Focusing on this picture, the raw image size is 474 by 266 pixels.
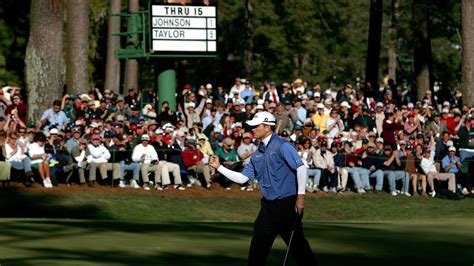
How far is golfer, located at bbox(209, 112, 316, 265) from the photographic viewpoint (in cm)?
1297

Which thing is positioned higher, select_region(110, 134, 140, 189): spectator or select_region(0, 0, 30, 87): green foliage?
select_region(0, 0, 30, 87): green foliage

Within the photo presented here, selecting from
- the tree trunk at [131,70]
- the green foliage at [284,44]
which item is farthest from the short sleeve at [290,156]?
the green foliage at [284,44]

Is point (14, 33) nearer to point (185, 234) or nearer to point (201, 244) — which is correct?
point (185, 234)

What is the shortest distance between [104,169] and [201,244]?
9.95 m

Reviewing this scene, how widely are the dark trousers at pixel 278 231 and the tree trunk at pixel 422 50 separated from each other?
27.7 metres

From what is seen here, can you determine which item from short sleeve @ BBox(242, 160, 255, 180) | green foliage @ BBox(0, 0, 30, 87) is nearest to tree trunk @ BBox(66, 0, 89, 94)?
green foliage @ BBox(0, 0, 30, 87)

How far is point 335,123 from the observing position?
3095cm

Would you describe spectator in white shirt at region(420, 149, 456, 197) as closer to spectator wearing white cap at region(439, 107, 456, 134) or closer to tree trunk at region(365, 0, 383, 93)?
spectator wearing white cap at region(439, 107, 456, 134)

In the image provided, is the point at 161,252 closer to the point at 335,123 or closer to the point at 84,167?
the point at 84,167

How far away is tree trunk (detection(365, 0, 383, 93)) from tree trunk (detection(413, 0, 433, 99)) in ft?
4.13

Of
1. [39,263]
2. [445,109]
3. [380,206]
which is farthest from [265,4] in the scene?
[39,263]

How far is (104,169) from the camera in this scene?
2730 centimetres

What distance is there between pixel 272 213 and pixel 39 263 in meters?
3.64

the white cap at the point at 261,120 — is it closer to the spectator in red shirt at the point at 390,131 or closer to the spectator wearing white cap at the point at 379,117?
the spectator in red shirt at the point at 390,131
